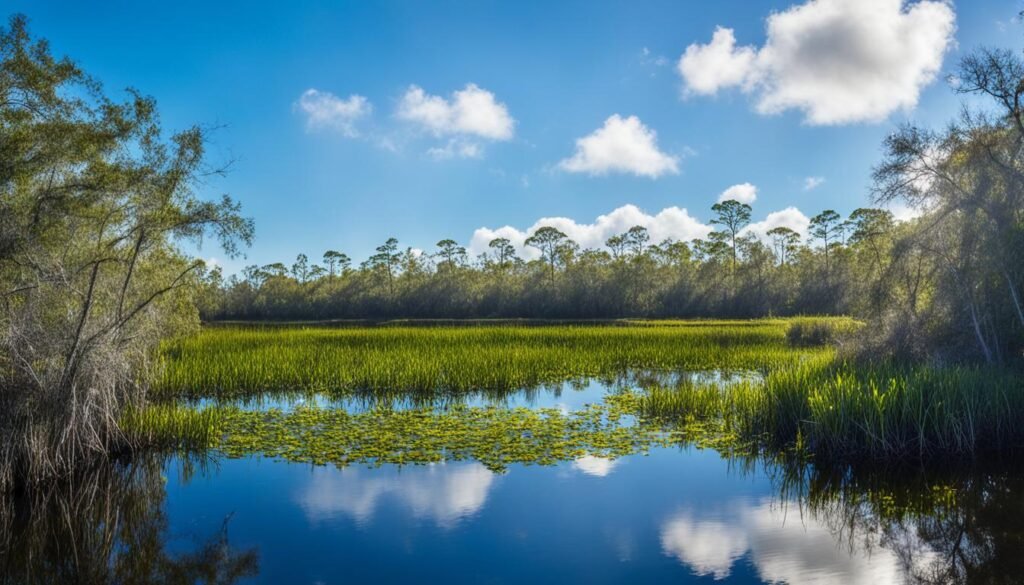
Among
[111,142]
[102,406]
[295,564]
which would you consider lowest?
[295,564]

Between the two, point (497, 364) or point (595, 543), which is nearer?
point (595, 543)

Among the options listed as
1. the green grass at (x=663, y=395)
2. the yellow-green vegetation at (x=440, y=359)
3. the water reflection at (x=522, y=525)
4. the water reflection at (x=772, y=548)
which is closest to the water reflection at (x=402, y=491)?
the water reflection at (x=522, y=525)

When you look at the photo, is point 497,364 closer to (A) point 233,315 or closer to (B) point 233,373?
(B) point 233,373

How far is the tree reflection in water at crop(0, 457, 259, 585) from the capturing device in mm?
6594

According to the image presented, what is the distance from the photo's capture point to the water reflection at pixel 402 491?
8344 mm

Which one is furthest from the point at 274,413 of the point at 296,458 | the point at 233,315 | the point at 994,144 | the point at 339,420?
the point at 233,315

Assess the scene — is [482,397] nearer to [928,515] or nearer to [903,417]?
[903,417]

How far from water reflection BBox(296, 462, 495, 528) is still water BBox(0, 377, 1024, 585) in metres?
0.04

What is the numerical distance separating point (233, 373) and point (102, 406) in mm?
8236

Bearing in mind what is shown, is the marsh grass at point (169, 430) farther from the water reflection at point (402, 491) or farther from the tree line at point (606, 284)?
the tree line at point (606, 284)

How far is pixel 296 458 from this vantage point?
35.7 ft

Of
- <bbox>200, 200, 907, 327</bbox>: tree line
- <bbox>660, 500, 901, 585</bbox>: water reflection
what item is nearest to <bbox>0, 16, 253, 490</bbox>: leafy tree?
<bbox>660, 500, 901, 585</bbox>: water reflection

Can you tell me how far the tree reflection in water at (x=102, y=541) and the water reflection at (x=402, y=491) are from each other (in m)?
1.35

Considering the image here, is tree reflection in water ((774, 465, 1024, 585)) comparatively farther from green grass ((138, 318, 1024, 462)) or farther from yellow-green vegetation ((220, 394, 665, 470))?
yellow-green vegetation ((220, 394, 665, 470))
